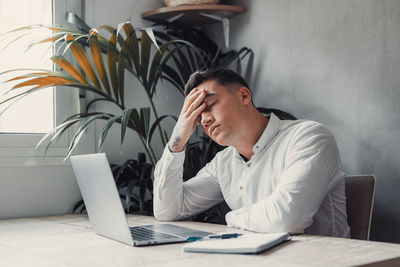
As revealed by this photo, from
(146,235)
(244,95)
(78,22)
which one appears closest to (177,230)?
(146,235)

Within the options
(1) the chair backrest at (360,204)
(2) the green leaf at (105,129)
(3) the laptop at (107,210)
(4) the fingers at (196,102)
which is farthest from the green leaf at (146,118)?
(1) the chair backrest at (360,204)

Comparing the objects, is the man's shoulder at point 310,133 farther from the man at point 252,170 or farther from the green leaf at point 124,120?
the green leaf at point 124,120

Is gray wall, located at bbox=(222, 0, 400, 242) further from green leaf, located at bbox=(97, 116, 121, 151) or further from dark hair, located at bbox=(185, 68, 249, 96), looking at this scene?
green leaf, located at bbox=(97, 116, 121, 151)

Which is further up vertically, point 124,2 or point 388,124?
point 124,2

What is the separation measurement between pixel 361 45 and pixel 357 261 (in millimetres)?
1470

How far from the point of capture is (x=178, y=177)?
2.25m

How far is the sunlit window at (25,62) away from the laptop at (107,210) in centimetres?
106

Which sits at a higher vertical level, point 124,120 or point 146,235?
point 124,120

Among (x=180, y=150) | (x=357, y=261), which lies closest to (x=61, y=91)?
(x=180, y=150)

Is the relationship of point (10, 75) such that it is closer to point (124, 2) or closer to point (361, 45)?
point (124, 2)

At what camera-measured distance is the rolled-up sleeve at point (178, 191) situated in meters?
2.22

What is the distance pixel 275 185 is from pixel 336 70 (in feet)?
2.68

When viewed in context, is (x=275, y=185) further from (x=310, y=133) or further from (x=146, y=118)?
(x=146, y=118)

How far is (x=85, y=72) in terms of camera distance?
262 centimetres
